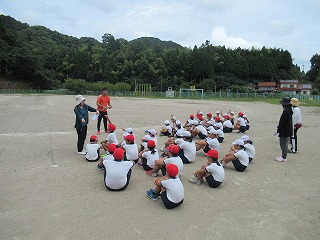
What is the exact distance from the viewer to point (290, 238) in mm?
4000

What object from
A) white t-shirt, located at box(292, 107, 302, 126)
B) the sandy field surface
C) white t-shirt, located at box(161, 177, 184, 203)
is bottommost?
the sandy field surface

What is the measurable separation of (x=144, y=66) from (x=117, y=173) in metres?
82.2

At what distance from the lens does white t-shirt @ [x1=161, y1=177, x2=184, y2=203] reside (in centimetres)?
479

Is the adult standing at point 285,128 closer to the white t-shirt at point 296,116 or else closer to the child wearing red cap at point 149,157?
the white t-shirt at point 296,116

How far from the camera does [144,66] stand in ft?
281

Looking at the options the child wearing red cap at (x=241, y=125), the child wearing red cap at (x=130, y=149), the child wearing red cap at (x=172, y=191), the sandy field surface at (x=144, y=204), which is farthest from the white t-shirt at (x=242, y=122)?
the child wearing red cap at (x=172, y=191)

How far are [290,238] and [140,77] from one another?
83.6 metres

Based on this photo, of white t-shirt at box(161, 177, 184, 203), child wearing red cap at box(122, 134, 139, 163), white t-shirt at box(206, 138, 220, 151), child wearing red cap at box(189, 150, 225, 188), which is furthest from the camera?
white t-shirt at box(206, 138, 220, 151)

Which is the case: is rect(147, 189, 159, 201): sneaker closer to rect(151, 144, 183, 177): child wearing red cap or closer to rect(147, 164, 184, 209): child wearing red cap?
rect(147, 164, 184, 209): child wearing red cap

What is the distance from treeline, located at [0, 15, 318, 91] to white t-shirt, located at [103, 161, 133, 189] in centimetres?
6937

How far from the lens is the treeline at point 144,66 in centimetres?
7800

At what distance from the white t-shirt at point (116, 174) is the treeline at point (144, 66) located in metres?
69.4

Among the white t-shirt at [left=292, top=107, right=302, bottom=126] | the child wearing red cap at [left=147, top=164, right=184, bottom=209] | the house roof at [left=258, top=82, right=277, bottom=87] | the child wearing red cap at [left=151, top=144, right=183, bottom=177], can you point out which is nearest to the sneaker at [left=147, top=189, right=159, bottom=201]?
the child wearing red cap at [left=147, top=164, right=184, bottom=209]

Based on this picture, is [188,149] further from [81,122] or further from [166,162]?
[81,122]
